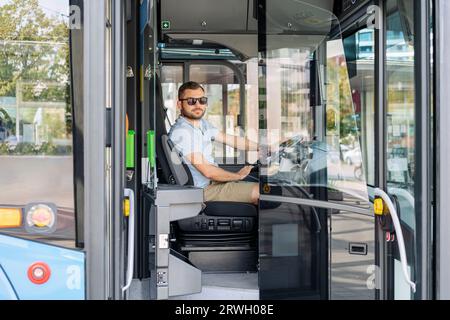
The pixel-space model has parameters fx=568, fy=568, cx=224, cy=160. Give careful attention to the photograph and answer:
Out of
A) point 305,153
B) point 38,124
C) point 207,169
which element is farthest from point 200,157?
point 38,124

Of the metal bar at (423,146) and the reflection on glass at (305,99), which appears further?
the reflection on glass at (305,99)

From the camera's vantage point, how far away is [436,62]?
6.61ft

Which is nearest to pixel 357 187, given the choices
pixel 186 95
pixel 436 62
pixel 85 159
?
pixel 436 62

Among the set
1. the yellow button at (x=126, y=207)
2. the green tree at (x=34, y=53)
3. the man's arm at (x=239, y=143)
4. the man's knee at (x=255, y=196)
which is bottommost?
the man's knee at (x=255, y=196)

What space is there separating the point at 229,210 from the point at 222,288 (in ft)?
2.07

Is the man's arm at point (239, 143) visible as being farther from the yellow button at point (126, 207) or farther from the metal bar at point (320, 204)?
the yellow button at point (126, 207)

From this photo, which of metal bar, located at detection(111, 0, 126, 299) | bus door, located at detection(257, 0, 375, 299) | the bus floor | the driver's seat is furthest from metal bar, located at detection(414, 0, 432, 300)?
the driver's seat

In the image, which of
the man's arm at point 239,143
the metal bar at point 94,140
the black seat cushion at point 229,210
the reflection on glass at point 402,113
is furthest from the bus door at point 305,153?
the man's arm at point 239,143

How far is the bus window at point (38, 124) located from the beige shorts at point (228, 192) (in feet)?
6.49

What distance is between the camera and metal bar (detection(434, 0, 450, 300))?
1.98 m

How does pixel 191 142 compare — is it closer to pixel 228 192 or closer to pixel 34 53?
pixel 228 192

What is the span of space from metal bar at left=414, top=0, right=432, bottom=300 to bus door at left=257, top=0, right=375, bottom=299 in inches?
27.1

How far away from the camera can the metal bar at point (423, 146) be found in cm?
206

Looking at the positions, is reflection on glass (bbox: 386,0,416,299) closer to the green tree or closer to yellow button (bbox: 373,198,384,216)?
yellow button (bbox: 373,198,384,216)
